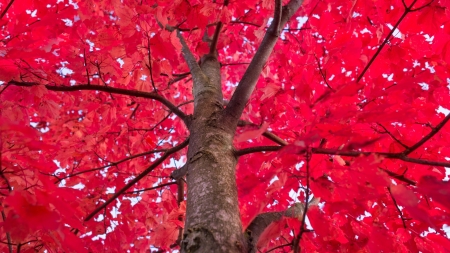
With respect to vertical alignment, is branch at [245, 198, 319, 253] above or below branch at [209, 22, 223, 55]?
below

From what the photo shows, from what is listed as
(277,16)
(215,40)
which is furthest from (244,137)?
(215,40)

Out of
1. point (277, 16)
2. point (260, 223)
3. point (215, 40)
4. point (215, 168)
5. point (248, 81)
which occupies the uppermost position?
point (215, 40)

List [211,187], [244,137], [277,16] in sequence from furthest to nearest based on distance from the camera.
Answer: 1. [277,16]
2. [211,187]
3. [244,137]

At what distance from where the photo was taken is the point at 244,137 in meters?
1.27

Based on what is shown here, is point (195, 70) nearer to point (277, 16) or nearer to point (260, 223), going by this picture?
point (277, 16)

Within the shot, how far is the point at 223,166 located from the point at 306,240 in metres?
0.96

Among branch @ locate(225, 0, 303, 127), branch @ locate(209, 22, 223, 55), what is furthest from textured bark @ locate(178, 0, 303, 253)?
branch @ locate(209, 22, 223, 55)

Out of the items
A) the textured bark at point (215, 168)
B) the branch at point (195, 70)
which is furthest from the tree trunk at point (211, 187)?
the branch at point (195, 70)

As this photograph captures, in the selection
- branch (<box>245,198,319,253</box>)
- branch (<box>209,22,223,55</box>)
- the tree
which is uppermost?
branch (<box>209,22,223,55</box>)

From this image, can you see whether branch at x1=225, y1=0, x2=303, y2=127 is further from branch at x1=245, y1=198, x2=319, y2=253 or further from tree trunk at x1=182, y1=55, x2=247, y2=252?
branch at x1=245, y1=198, x2=319, y2=253

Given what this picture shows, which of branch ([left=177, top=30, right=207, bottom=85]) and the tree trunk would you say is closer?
the tree trunk

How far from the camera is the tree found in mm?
1564

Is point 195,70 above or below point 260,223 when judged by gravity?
above

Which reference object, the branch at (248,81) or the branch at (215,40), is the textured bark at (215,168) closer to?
the branch at (248,81)
